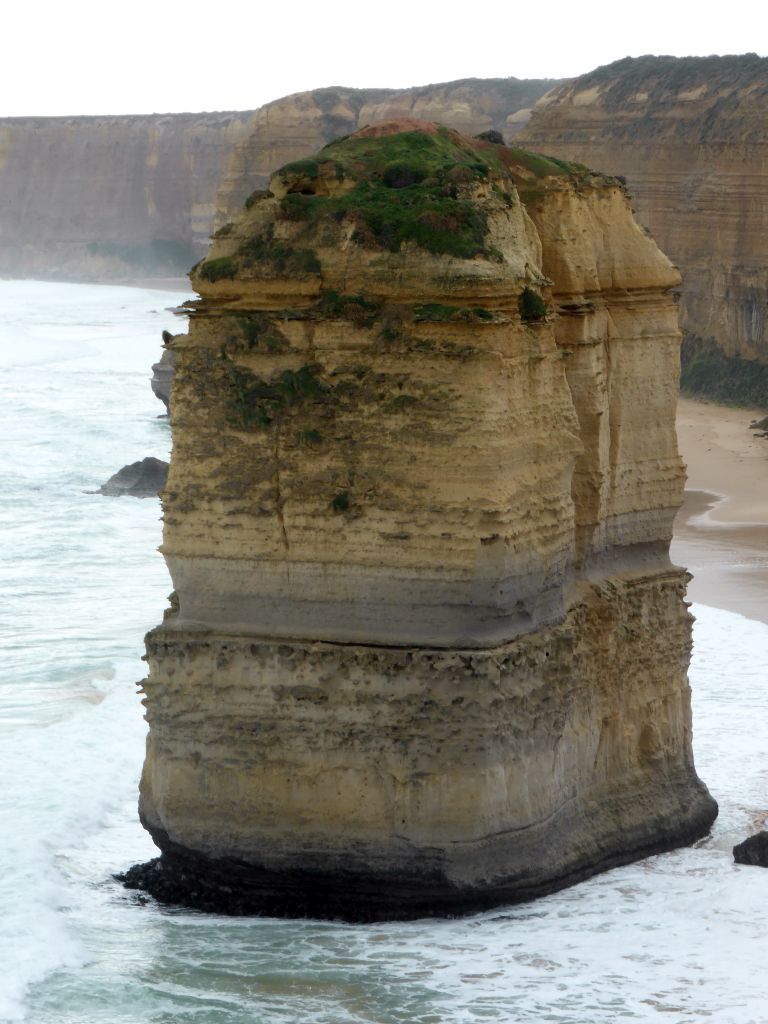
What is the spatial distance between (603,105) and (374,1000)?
153ft

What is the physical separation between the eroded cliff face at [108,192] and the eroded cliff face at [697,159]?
6483cm

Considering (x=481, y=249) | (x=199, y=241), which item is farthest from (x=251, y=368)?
(x=199, y=241)

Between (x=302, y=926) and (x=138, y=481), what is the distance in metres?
20.9

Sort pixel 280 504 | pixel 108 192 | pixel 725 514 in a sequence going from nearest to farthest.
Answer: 1. pixel 280 504
2. pixel 725 514
3. pixel 108 192

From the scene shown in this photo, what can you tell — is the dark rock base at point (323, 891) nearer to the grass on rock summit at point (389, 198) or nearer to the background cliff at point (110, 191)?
the grass on rock summit at point (389, 198)

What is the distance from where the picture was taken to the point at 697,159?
4881 centimetres

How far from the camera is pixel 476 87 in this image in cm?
8300

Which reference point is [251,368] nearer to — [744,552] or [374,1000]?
[374,1000]

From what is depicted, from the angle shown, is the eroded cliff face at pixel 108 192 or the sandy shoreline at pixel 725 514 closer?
the sandy shoreline at pixel 725 514

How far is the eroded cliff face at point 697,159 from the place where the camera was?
46.5 metres

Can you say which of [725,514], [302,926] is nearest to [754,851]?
[302,926]

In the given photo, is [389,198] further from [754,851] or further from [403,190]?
[754,851]

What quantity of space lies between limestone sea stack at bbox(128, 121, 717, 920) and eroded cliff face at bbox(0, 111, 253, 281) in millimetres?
106927

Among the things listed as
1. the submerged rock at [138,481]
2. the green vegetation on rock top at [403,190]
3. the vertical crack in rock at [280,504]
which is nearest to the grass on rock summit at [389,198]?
the green vegetation on rock top at [403,190]
